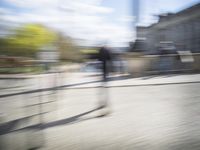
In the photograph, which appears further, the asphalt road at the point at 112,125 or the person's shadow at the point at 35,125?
the person's shadow at the point at 35,125

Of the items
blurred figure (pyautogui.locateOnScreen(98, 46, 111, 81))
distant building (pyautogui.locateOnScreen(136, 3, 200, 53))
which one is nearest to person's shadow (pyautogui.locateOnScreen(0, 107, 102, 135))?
blurred figure (pyautogui.locateOnScreen(98, 46, 111, 81))

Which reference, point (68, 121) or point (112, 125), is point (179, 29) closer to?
point (112, 125)

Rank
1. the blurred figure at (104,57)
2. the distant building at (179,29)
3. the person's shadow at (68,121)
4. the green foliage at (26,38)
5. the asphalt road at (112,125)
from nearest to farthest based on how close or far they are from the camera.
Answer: the green foliage at (26,38), the asphalt road at (112,125), the person's shadow at (68,121), the blurred figure at (104,57), the distant building at (179,29)

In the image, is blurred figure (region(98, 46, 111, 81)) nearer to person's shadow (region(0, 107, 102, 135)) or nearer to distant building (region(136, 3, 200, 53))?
distant building (region(136, 3, 200, 53))

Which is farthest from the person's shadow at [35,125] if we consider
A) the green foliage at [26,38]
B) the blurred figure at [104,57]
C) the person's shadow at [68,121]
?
the green foliage at [26,38]

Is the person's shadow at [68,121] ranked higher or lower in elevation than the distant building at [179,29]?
lower

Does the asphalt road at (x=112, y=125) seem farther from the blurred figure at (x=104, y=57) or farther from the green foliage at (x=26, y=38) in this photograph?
the green foliage at (x=26, y=38)

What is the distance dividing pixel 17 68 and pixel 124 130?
1681 mm

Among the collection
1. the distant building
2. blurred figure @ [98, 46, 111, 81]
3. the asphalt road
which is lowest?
the asphalt road

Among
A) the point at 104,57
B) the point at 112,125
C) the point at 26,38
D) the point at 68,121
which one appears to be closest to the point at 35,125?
the point at 68,121

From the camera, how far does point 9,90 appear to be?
9984 millimetres

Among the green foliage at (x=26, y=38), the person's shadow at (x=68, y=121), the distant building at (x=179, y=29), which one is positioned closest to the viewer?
the green foliage at (x=26, y=38)

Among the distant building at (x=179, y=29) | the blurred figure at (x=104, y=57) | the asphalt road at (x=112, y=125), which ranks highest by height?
the distant building at (x=179, y=29)

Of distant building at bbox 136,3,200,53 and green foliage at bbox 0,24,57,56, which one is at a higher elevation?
distant building at bbox 136,3,200,53
